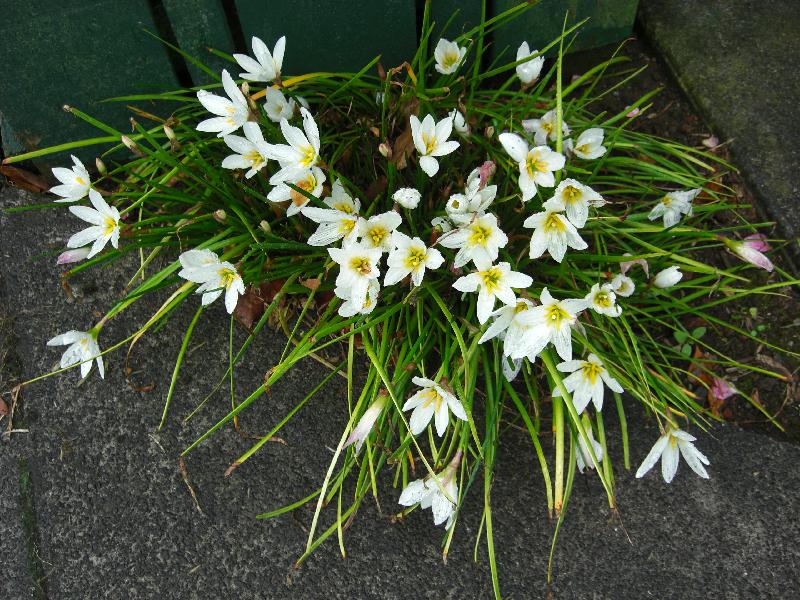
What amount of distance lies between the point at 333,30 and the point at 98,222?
0.87 meters

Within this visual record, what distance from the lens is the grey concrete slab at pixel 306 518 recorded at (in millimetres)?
1688

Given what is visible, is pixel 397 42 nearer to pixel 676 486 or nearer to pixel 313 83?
pixel 313 83

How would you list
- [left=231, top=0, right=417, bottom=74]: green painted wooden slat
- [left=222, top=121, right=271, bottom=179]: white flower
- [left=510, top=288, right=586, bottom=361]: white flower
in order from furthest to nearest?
1. [left=231, top=0, right=417, bottom=74]: green painted wooden slat
2. [left=222, top=121, right=271, bottom=179]: white flower
3. [left=510, top=288, right=586, bottom=361]: white flower

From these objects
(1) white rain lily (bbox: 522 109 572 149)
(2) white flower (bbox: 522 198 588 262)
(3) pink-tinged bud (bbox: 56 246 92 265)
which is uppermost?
(1) white rain lily (bbox: 522 109 572 149)

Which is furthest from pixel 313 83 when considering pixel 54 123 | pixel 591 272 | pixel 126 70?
pixel 591 272

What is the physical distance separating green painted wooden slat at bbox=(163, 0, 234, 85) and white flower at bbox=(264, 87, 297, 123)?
410 millimetres

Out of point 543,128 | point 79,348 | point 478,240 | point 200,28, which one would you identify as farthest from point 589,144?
point 79,348

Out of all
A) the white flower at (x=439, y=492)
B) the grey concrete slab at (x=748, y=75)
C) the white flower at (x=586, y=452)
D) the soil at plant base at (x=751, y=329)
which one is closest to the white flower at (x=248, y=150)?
the white flower at (x=439, y=492)

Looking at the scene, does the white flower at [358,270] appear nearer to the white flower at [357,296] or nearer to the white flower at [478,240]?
the white flower at [357,296]

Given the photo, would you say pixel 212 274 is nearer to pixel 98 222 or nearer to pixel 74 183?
pixel 98 222

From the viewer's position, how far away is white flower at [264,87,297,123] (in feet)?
5.35

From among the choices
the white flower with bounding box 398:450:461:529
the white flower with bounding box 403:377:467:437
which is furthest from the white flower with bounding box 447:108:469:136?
the white flower with bounding box 398:450:461:529

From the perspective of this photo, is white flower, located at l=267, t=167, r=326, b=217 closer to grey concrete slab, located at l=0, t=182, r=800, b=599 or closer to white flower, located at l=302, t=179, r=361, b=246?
white flower, located at l=302, t=179, r=361, b=246

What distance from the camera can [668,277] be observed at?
1.68 m
